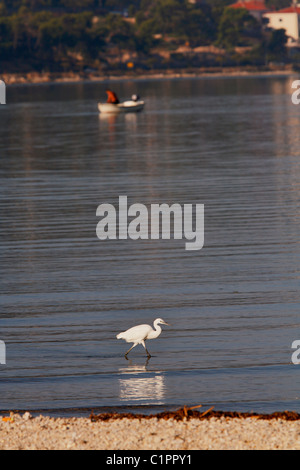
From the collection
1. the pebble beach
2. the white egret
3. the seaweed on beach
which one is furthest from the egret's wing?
the pebble beach

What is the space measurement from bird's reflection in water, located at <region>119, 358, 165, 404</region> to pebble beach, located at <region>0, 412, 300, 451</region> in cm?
149

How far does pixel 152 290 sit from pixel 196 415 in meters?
6.78

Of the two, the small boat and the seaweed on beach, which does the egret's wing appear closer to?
the seaweed on beach

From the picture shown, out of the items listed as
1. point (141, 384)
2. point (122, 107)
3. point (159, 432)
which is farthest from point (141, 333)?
point (122, 107)

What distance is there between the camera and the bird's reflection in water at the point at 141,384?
39.5 feet

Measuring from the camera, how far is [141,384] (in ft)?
41.3

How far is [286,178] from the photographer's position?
103 feet

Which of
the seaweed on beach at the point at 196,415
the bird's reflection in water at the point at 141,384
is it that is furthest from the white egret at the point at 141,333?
the seaweed on beach at the point at 196,415

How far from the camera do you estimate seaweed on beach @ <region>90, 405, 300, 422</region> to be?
1055 cm

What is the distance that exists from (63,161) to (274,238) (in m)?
19.9

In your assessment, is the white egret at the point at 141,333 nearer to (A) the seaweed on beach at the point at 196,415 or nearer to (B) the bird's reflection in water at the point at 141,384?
(B) the bird's reflection in water at the point at 141,384

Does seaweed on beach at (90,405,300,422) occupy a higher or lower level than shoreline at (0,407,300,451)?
higher
